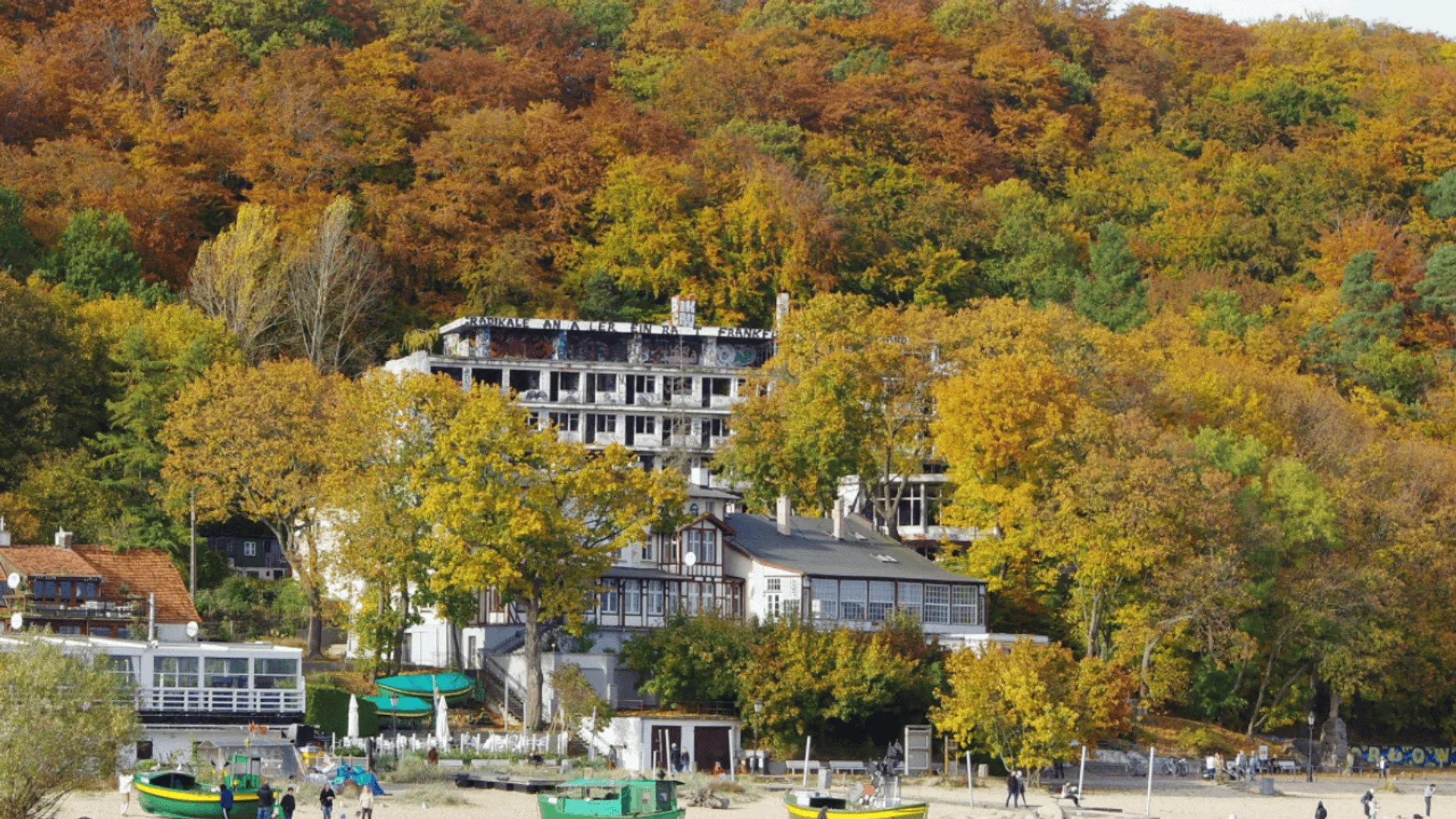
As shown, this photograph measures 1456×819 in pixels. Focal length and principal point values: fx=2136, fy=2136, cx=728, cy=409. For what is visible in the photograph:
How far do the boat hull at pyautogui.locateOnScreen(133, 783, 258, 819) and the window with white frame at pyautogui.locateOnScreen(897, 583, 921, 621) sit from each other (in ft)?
104

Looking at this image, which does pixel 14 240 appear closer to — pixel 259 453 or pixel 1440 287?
pixel 259 453

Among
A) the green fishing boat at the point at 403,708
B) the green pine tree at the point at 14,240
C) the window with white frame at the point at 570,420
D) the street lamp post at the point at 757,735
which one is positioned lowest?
the street lamp post at the point at 757,735

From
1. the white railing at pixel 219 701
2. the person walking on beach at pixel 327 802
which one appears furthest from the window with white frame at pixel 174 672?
the person walking on beach at pixel 327 802

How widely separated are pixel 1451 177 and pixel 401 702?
284 feet

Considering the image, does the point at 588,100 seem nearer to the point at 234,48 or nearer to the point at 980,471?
the point at 234,48

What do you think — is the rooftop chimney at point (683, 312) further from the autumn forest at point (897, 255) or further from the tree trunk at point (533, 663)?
the tree trunk at point (533, 663)

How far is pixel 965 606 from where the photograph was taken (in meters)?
75.9

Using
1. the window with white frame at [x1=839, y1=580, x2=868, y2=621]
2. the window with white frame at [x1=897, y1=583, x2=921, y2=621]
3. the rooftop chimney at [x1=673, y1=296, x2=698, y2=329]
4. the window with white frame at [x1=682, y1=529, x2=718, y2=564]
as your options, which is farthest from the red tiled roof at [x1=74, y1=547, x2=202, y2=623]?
the rooftop chimney at [x1=673, y1=296, x2=698, y2=329]

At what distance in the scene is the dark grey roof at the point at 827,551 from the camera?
74.1 meters

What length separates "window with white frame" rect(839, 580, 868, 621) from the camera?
2899 inches

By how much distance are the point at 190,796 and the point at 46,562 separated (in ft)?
68.7

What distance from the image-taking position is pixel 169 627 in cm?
6588

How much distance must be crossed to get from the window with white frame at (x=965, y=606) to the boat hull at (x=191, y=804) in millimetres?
33741

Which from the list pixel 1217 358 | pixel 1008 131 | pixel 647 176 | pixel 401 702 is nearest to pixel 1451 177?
pixel 1008 131
